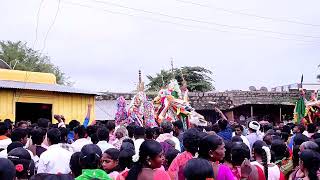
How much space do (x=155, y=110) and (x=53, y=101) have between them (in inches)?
127

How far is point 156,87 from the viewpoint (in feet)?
112

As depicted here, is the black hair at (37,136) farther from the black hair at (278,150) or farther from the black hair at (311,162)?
the black hair at (311,162)

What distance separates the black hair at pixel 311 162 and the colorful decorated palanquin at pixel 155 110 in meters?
8.76

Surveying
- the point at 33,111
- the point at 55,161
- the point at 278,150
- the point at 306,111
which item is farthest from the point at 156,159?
the point at 306,111

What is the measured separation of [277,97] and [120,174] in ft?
64.1

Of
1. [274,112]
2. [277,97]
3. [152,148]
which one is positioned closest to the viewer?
[152,148]

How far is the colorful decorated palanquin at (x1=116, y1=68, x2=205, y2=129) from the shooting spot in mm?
13266

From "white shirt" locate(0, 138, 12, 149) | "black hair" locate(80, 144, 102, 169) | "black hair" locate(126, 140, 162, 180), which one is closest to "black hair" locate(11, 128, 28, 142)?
"white shirt" locate(0, 138, 12, 149)

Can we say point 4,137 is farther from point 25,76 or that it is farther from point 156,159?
point 25,76

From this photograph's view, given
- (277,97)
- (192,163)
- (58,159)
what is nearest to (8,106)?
(58,159)

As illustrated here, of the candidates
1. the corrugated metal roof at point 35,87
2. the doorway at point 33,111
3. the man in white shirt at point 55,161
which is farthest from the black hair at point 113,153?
the doorway at point 33,111

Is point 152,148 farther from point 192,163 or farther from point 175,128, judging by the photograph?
point 175,128

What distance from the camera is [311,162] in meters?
4.35

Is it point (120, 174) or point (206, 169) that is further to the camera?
point (120, 174)
